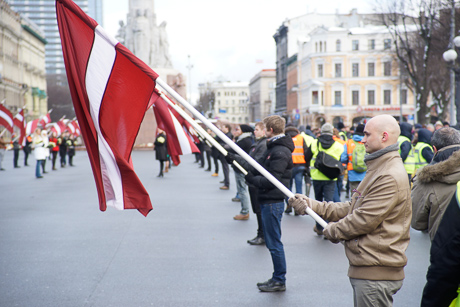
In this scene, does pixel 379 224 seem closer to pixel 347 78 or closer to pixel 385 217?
pixel 385 217

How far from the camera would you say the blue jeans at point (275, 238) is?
650 cm

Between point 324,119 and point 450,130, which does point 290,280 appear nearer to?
point 450,130

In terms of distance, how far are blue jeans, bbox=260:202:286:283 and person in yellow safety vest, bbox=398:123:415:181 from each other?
501 cm

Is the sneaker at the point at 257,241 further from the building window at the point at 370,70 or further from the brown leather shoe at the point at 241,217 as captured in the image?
the building window at the point at 370,70

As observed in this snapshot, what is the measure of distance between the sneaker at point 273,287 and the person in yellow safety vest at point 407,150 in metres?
5.26

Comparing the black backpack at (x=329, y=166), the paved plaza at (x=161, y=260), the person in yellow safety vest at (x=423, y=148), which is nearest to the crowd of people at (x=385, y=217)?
the paved plaza at (x=161, y=260)

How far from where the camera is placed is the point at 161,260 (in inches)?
313

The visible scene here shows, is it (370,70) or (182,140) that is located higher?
(370,70)

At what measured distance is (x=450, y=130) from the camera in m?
5.77

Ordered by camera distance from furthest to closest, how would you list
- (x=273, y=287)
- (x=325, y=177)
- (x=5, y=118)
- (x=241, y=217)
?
(x=5, y=118)
(x=241, y=217)
(x=325, y=177)
(x=273, y=287)

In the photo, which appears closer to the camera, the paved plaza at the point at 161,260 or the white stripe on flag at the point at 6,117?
the paved plaza at the point at 161,260

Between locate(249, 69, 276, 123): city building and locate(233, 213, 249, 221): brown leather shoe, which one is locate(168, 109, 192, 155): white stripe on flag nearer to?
locate(233, 213, 249, 221): brown leather shoe

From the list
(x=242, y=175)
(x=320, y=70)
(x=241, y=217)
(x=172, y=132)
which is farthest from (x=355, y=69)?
(x=172, y=132)

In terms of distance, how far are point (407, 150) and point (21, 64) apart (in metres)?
81.1
